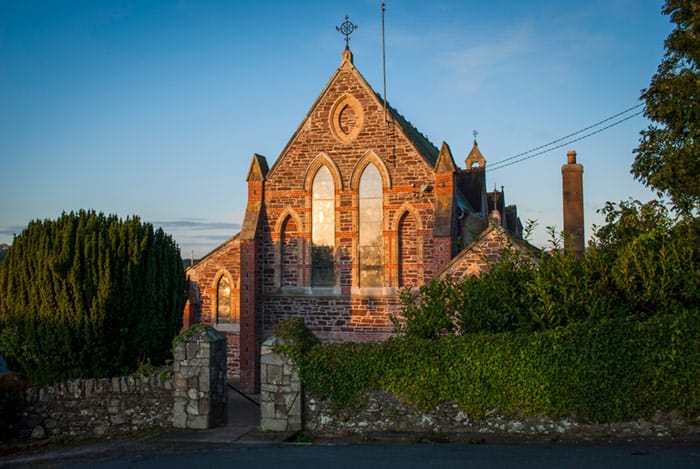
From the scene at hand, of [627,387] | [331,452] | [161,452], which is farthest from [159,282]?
[627,387]

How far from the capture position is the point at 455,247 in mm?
20922

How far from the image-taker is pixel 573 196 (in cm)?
1673

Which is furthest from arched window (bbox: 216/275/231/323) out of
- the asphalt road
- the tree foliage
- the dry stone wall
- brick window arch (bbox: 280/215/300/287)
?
the asphalt road

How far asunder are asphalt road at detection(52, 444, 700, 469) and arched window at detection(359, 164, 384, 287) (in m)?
11.2

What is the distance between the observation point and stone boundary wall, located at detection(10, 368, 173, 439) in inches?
519

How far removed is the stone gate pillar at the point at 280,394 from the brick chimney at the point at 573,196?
28.5 ft

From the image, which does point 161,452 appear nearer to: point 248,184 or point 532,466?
point 532,466

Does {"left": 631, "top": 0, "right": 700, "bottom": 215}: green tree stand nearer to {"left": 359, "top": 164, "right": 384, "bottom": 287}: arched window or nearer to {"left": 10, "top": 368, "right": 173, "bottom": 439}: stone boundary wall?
{"left": 359, "top": 164, "right": 384, "bottom": 287}: arched window

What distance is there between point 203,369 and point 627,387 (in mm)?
7894

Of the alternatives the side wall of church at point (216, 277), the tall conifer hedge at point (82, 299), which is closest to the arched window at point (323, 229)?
the side wall of church at point (216, 277)

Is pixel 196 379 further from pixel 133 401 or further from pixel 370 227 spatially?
pixel 370 227

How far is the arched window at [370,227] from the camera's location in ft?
71.7

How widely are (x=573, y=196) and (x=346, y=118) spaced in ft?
A: 29.7

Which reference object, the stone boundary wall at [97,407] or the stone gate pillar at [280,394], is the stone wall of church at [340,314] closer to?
the stone boundary wall at [97,407]
